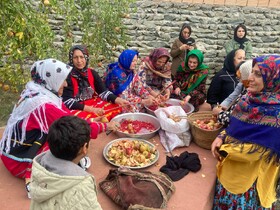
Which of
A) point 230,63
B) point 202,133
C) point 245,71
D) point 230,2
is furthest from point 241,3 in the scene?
point 202,133

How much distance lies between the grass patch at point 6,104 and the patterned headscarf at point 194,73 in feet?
11.3

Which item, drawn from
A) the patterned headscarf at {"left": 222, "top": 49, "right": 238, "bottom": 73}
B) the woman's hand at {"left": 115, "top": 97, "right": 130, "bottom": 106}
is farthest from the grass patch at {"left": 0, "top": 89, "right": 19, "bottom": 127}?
the patterned headscarf at {"left": 222, "top": 49, "right": 238, "bottom": 73}

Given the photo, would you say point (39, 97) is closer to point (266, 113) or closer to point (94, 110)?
point (94, 110)

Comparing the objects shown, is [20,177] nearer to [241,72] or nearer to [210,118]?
[210,118]

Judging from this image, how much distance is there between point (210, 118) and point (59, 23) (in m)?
5.45

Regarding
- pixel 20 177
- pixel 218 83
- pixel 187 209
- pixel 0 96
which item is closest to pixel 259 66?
pixel 187 209

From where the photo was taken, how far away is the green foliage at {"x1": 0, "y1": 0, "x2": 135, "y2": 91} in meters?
2.75

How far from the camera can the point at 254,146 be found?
230 centimetres

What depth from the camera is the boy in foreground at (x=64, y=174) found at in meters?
1.65

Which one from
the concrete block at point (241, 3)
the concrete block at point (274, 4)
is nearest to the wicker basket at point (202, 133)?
the concrete block at point (241, 3)

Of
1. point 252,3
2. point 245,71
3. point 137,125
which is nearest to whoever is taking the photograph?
point 245,71

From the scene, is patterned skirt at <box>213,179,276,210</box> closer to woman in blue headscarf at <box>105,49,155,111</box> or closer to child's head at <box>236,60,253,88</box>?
child's head at <box>236,60,253,88</box>

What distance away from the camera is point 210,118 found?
3734 millimetres

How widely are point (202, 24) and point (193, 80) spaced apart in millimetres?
4286
